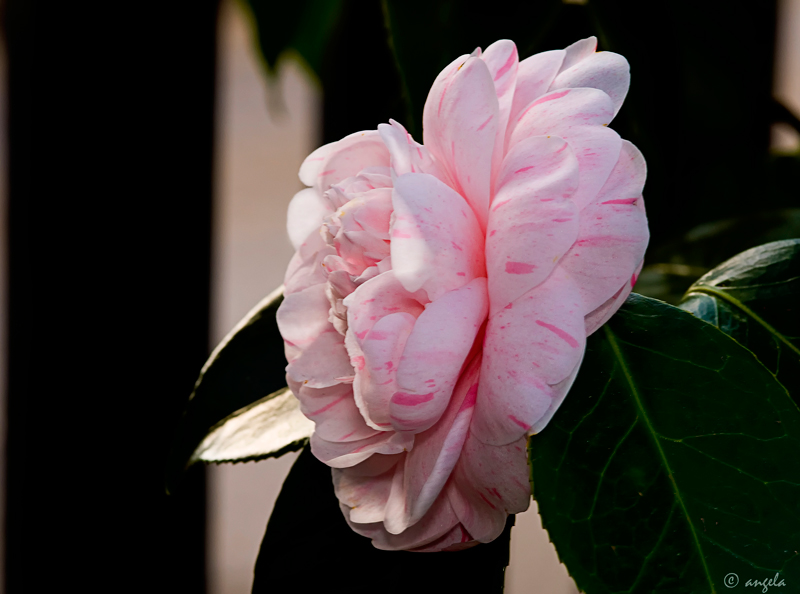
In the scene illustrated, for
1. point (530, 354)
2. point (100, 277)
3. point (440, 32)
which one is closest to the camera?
point (530, 354)

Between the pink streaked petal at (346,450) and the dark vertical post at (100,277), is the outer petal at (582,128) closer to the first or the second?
the pink streaked petal at (346,450)

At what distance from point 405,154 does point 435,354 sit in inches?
2.4

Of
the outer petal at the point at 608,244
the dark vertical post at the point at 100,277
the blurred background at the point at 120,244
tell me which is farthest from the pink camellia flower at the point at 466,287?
the dark vertical post at the point at 100,277

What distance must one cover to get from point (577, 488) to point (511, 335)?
0.18 ft

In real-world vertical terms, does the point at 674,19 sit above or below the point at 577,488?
above

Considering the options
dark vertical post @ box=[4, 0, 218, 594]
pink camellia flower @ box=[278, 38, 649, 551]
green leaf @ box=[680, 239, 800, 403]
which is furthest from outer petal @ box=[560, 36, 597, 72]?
dark vertical post @ box=[4, 0, 218, 594]

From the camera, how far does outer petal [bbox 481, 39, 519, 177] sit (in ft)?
0.72

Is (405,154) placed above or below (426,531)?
above

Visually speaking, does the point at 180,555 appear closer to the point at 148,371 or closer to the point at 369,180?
the point at 148,371

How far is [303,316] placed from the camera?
9.7 inches

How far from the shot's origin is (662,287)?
16.0 inches

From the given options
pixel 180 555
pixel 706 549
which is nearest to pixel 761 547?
pixel 706 549

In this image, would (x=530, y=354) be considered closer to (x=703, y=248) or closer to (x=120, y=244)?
(x=703, y=248)

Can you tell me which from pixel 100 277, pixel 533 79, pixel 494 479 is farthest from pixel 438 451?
pixel 100 277
